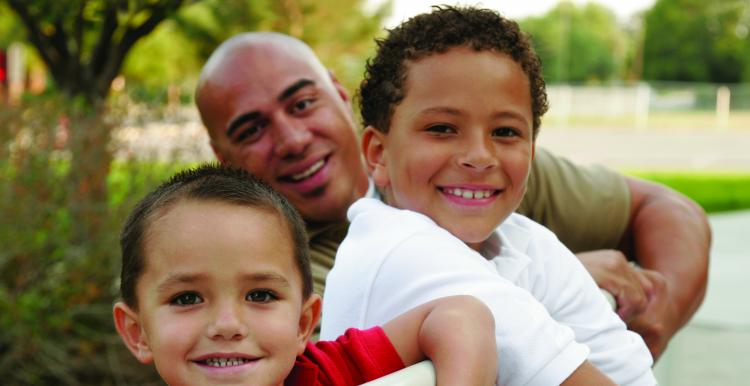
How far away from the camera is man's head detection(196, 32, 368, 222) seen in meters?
2.69

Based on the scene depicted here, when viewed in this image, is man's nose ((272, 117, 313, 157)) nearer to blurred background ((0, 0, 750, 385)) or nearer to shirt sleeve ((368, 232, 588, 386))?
blurred background ((0, 0, 750, 385))

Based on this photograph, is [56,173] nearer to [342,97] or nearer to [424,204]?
[342,97]

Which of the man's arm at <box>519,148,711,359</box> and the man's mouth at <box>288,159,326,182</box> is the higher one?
the man's mouth at <box>288,159,326,182</box>

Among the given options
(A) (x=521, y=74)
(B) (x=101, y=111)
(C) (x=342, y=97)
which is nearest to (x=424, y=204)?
(A) (x=521, y=74)

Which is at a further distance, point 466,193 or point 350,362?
point 466,193

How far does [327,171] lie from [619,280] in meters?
0.87

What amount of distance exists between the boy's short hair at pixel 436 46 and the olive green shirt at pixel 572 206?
0.73 meters

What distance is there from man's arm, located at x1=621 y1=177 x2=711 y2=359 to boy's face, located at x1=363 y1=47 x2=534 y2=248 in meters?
0.70

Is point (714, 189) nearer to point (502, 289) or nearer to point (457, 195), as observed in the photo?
point (457, 195)

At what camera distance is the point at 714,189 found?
12.6 m

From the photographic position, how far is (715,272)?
311 inches

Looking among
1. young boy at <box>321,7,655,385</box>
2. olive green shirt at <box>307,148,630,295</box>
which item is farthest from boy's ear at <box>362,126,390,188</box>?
olive green shirt at <box>307,148,630,295</box>

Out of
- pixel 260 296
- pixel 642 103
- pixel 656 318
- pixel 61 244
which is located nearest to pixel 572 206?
pixel 656 318

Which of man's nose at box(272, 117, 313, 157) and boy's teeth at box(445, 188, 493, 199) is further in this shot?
man's nose at box(272, 117, 313, 157)
